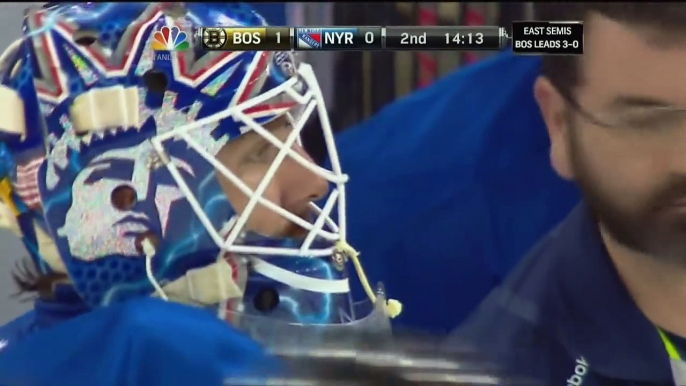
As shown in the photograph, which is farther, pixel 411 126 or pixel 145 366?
pixel 411 126

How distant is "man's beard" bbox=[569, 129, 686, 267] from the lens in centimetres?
65

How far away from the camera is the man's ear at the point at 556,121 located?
0.69 m

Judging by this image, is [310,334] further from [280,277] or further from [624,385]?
[624,385]

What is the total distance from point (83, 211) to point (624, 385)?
0.41m

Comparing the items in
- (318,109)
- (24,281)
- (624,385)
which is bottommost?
(624,385)

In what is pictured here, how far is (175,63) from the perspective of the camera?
0.66m

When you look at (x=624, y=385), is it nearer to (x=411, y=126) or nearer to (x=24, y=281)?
(x=411, y=126)

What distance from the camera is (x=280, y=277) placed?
0.68 meters

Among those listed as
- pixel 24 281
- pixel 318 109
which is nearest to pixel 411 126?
pixel 318 109

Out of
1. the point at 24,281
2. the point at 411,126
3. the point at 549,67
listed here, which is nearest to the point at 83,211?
the point at 24,281

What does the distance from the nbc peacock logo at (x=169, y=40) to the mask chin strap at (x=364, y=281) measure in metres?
0.19

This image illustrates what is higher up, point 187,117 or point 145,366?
point 187,117

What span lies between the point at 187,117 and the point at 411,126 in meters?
0.17

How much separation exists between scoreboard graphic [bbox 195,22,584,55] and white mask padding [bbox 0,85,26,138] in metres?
0.14
